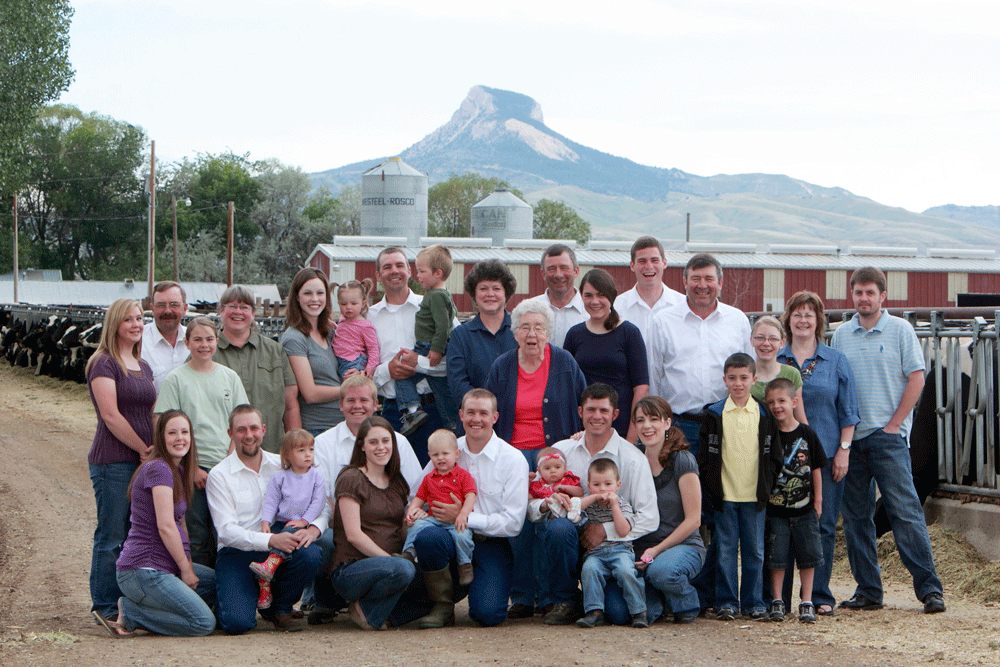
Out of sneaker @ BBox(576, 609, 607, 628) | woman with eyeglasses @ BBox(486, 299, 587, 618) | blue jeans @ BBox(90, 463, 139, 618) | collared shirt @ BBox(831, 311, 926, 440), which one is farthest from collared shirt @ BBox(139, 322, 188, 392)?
collared shirt @ BBox(831, 311, 926, 440)

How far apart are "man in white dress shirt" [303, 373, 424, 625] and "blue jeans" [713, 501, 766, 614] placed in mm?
1843

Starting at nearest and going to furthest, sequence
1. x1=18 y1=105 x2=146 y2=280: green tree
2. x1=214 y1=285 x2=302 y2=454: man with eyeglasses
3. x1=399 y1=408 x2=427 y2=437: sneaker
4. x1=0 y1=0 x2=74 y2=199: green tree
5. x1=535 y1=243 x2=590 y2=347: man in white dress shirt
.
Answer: x1=214 y1=285 x2=302 y2=454: man with eyeglasses → x1=535 y1=243 x2=590 y2=347: man in white dress shirt → x1=399 y1=408 x2=427 y2=437: sneaker → x1=0 y1=0 x2=74 y2=199: green tree → x1=18 y1=105 x2=146 y2=280: green tree

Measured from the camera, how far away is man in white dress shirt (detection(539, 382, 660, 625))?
5867mm

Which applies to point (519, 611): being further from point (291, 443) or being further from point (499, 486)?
point (291, 443)

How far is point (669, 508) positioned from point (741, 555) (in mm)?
499

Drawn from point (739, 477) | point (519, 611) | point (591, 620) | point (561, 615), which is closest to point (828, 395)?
point (739, 477)

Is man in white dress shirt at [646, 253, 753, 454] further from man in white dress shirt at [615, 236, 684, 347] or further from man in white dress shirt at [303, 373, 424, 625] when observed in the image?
man in white dress shirt at [303, 373, 424, 625]

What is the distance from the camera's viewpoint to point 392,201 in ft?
165

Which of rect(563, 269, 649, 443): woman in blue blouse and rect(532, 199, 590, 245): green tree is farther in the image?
rect(532, 199, 590, 245): green tree

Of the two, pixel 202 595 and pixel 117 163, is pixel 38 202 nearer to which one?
pixel 117 163

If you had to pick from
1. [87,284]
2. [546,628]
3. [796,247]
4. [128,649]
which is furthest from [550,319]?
[87,284]

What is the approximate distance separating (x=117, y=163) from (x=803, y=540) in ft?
227

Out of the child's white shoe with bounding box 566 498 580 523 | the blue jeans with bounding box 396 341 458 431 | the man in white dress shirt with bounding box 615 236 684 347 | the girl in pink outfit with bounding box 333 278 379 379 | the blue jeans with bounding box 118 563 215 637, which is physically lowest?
the blue jeans with bounding box 118 563 215 637

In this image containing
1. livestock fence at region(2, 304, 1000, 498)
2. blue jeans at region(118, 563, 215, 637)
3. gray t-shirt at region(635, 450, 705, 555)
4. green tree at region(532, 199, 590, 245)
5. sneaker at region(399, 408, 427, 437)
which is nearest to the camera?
blue jeans at region(118, 563, 215, 637)
